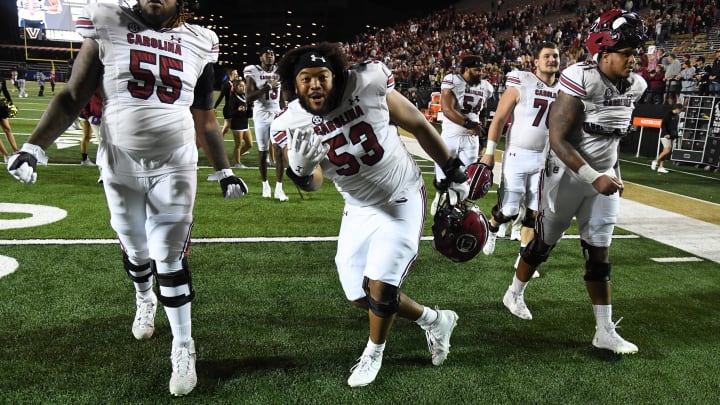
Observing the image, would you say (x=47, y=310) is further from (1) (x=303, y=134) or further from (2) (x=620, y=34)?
(2) (x=620, y=34)

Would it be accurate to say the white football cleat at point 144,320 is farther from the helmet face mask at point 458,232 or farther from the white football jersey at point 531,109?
the white football jersey at point 531,109

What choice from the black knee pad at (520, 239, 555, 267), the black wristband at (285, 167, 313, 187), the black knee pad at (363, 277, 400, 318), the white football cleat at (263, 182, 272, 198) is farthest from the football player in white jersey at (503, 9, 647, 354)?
the white football cleat at (263, 182, 272, 198)

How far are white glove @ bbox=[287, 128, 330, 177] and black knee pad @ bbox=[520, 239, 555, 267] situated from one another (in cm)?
202

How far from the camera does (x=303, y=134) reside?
8.21ft

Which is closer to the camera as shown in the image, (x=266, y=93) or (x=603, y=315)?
(x=603, y=315)

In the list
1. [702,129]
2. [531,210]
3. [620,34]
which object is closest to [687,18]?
[702,129]

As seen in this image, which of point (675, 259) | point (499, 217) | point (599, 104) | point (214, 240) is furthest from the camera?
point (214, 240)

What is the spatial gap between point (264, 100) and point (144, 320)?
18.3 ft

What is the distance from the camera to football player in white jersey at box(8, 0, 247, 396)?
2.66 m

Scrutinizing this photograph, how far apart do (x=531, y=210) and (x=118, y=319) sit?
388 centimetres

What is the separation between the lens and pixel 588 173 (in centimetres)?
320

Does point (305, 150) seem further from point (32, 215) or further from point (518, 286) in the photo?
point (32, 215)

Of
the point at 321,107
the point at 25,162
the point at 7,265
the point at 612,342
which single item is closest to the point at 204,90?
the point at 321,107

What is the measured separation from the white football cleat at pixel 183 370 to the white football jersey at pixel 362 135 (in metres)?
1.27
